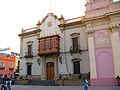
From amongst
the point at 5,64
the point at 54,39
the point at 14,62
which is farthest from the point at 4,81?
the point at 14,62

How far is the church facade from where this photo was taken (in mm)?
21328

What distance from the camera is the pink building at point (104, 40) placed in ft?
68.6

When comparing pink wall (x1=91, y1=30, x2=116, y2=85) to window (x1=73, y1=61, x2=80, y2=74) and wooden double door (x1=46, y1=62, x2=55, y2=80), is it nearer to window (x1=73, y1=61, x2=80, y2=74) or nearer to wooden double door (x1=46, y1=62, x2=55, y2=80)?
window (x1=73, y1=61, x2=80, y2=74)

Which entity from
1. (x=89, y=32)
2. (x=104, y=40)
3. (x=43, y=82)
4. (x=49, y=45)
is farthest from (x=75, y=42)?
(x=43, y=82)

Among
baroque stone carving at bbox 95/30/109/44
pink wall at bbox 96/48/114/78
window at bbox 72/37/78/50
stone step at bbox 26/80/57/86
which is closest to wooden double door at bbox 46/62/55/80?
stone step at bbox 26/80/57/86

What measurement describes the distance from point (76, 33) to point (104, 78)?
766 cm

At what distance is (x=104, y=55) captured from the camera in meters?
21.8

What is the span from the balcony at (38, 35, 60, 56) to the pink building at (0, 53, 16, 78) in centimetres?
2046

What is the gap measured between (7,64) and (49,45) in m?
23.5

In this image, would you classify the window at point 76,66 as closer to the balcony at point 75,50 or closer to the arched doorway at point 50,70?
the balcony at point 75,50

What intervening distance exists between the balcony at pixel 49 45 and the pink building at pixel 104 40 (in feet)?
17.7

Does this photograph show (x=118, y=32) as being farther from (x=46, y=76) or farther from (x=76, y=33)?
(x=46, y=76)

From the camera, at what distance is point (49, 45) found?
26984 millimetres

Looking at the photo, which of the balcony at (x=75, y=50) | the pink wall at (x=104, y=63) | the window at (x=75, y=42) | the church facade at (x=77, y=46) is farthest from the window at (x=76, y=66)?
the pink wall at (x=104, y=63)
